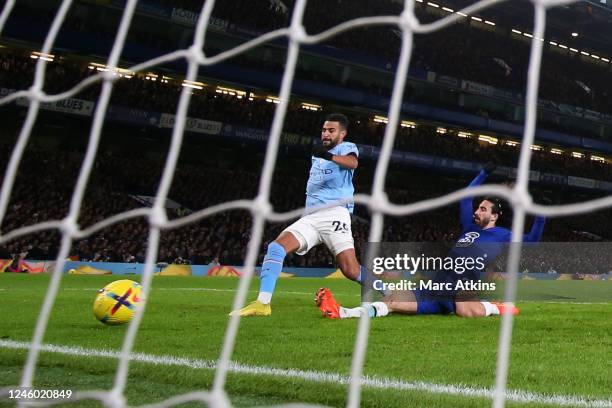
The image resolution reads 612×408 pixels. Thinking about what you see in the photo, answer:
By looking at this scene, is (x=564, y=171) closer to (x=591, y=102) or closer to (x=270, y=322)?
(x=591, y=102)

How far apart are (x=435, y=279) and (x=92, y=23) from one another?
54.4 feet

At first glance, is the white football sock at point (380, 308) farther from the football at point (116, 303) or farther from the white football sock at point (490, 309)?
the football at point (116, 303)

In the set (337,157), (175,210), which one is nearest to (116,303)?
(337,157)

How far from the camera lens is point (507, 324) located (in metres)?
1.43

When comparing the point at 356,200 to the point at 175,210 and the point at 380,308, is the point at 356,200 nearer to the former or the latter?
the point at 380,308

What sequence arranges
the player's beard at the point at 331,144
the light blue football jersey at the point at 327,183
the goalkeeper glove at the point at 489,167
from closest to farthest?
the goalkeeper glove at the point at 489,167 → the player's beard at the point at 331,144 → the light blue football jersey at the point at 327,183

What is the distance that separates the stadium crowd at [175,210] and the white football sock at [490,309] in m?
8.69

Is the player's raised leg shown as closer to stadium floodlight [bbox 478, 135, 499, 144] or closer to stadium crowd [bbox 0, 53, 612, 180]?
stadium crowd [bbox 0, 53, 612, 180]

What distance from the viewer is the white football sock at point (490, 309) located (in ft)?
19.9

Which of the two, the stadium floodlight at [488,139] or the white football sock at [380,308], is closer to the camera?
the white football sock at [380,308]

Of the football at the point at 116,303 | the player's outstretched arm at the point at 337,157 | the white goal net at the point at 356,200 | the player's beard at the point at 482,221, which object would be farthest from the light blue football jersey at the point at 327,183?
the white goal net at the point at 356,200

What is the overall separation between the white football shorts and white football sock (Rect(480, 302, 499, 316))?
146 centimetres

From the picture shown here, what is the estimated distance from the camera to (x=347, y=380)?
296cm

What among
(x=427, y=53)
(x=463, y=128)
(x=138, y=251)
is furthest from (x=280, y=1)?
(x=138, y=251)
